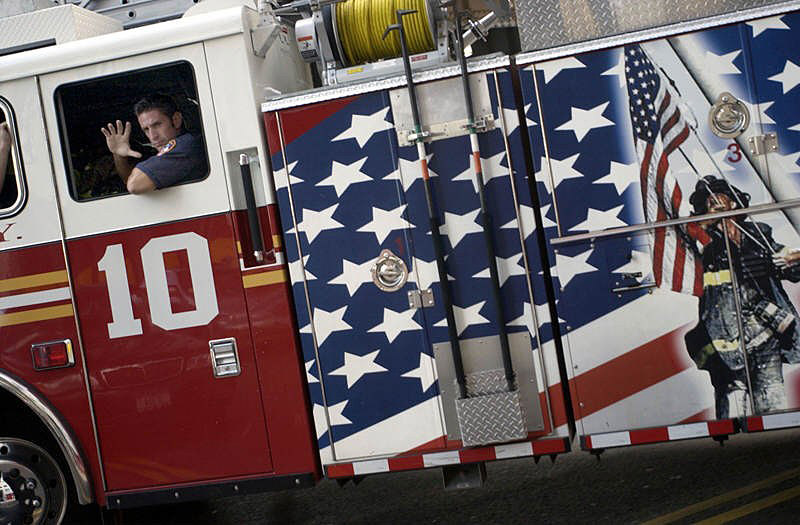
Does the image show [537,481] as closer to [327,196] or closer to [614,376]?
[614,376]

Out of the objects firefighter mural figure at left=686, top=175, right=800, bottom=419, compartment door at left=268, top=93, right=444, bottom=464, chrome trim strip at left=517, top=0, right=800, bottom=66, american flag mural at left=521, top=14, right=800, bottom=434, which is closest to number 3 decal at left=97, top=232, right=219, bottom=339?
compartment door at left=268, top=93, right=444, bottom=464

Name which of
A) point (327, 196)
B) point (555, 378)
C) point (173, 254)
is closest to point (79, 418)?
point (173, 254)

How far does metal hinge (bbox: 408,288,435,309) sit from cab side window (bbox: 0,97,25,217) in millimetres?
2312

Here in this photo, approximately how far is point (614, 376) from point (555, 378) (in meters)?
0.30

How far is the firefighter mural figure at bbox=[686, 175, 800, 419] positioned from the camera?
15.7 feet

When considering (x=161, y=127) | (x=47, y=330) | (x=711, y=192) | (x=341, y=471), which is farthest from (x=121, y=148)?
(x=711, y=192)

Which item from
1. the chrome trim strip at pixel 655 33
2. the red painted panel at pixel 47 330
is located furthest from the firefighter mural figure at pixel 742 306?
the red painted panel at pixel 47 330

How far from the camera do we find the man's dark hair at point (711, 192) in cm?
478

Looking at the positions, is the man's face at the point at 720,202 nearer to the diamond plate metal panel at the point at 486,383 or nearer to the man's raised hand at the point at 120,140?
the diamond plate metal panel at the point at 486,383

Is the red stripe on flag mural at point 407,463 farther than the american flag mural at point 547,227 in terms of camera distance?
Yes

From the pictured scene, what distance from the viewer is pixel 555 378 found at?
16.4 ft

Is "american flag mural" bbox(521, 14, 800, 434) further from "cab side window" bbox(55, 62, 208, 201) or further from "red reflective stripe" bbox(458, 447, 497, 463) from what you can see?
"cab side window" bbox(55, 62, 208, 201)

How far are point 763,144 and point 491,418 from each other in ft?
6.39

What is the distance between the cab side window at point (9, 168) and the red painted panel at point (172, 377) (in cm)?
44
